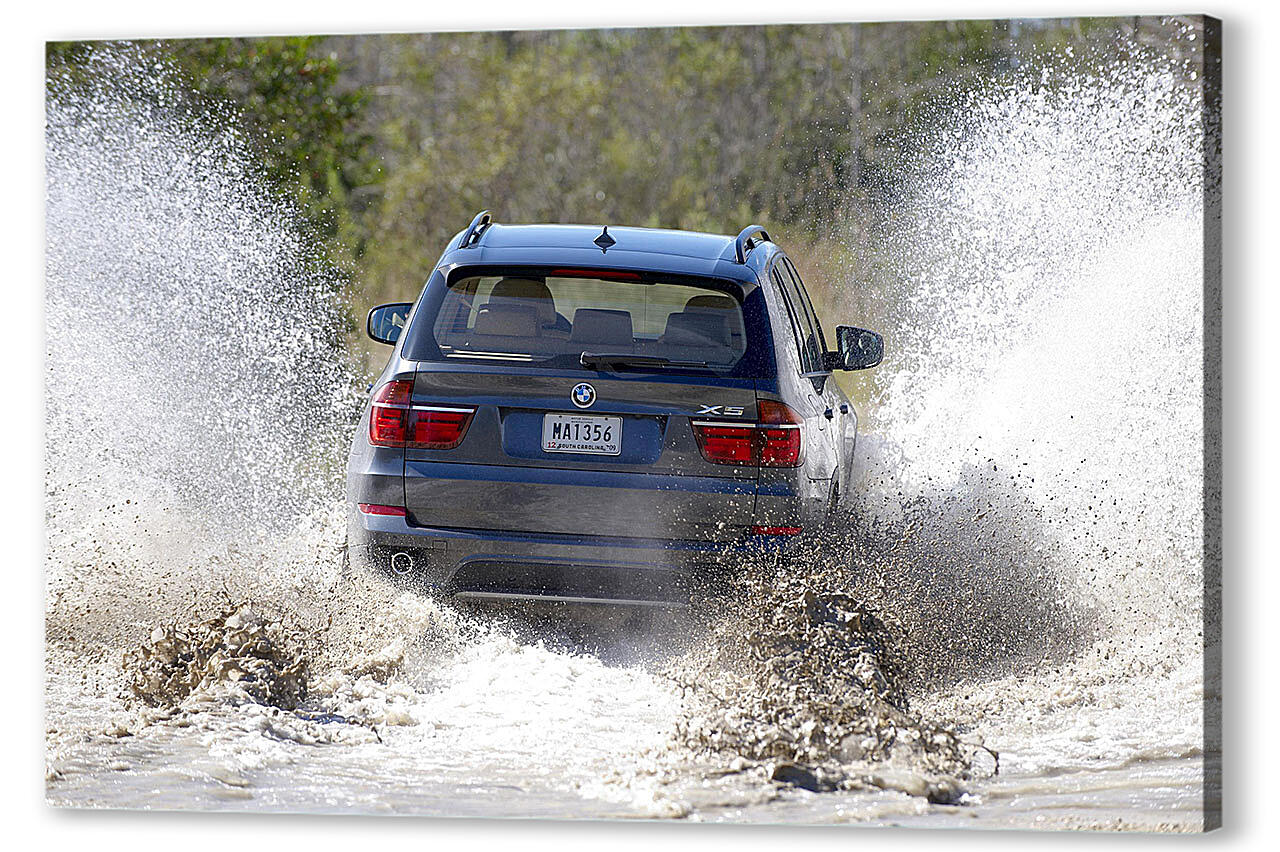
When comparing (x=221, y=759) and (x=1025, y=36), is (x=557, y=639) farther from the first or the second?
(x=1025, y=36)

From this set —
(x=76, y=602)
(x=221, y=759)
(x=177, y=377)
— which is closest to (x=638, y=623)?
(x=221, y=759)

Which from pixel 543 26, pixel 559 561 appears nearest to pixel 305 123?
pixel 543 26

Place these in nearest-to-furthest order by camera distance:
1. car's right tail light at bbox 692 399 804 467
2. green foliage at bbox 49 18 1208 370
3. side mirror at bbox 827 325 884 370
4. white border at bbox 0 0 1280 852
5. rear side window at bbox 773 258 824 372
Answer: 1. car's right tail light at bbox 692 399 804 467
2. white border at bbox 0 0 1280 852
3. rear side window at bbox 773 258 824 372
4. side mirror at bbox 827 325 884 370
5. green foliage at bbox 49 18 1208 370

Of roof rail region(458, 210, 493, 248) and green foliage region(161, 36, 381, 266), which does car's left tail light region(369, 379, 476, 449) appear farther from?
green foliage region(161, 36, 381, 266)

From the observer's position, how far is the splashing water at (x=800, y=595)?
191 inches

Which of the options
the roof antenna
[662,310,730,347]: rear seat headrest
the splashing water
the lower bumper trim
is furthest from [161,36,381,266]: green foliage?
the lower bumper trim

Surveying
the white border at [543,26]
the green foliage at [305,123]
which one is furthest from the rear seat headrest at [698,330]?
the green foliage at [305,123]

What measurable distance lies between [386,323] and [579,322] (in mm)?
1058

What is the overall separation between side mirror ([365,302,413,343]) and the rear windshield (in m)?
0.76

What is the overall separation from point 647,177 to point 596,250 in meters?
8.91

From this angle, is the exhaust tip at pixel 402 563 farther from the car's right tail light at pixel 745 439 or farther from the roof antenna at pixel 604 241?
the roof antenna at pixel 604 241

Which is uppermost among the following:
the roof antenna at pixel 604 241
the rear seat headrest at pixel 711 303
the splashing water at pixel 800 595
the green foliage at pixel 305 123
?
the green foliage at pixel 305 123

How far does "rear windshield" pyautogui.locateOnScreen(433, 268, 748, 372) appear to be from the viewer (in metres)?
4.76

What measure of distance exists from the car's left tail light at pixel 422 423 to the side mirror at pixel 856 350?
1.43m
